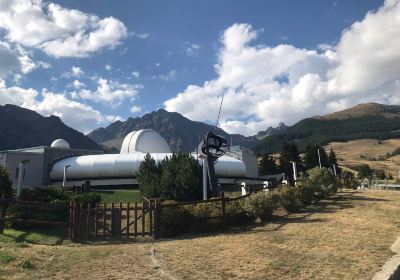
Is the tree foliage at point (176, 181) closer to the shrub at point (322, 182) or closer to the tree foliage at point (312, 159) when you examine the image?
the shrub at point (322, 182)

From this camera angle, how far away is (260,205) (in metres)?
23.2

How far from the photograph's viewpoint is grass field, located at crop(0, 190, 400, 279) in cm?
1227

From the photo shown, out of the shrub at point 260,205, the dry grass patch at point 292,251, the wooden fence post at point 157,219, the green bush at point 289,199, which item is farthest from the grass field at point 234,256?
the green bush at point 289,199

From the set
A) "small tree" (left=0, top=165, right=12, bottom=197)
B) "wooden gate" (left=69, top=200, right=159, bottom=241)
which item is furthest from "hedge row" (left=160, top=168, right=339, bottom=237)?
"small tree" (left=0, top=165, right=12, bottom=197)

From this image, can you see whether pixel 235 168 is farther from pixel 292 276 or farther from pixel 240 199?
pixel 292 276

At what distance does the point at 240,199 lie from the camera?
24688mm

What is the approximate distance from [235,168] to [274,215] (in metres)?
48.6

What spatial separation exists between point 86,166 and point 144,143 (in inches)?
542

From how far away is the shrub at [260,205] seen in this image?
23.0 m

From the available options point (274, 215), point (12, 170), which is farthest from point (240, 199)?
point (12, 170)

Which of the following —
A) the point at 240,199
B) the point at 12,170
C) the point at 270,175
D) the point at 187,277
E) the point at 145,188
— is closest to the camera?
the point at 187,277

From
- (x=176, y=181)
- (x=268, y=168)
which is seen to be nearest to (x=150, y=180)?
(x=176, y=181)

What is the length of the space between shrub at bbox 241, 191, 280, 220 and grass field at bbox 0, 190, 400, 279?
238 cm

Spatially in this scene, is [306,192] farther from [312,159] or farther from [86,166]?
[312,159]
